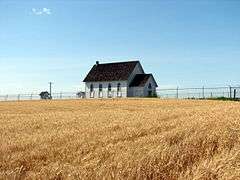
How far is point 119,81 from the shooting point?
288 ft

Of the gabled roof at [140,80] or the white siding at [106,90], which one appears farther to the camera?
the white siding at [106,90]

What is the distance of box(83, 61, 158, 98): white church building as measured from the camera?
86125 millimetres

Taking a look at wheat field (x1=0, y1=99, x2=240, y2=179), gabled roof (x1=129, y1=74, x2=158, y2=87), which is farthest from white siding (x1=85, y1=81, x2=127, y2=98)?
wheat field (x1=0, y1=99, x2=240, y2=179)

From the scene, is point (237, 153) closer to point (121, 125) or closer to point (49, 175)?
point (49, 175)

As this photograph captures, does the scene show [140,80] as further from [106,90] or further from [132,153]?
[132,153]

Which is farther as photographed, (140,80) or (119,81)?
(119,81)

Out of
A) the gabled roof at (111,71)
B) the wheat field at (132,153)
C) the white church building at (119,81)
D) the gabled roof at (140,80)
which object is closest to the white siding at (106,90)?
the white church building at (119,81)

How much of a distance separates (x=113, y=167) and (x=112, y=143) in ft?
7.11

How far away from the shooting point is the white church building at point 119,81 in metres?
86.1

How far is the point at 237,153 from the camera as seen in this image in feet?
29.8

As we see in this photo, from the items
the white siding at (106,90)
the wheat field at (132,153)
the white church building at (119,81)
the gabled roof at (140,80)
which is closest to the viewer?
the wheat field at (132,153)

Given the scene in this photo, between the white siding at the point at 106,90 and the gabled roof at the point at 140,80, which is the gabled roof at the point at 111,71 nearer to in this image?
the white siding at the point at 106,90

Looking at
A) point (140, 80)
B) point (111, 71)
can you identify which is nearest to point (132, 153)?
point (140, 80)

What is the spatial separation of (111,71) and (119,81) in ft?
16.0
